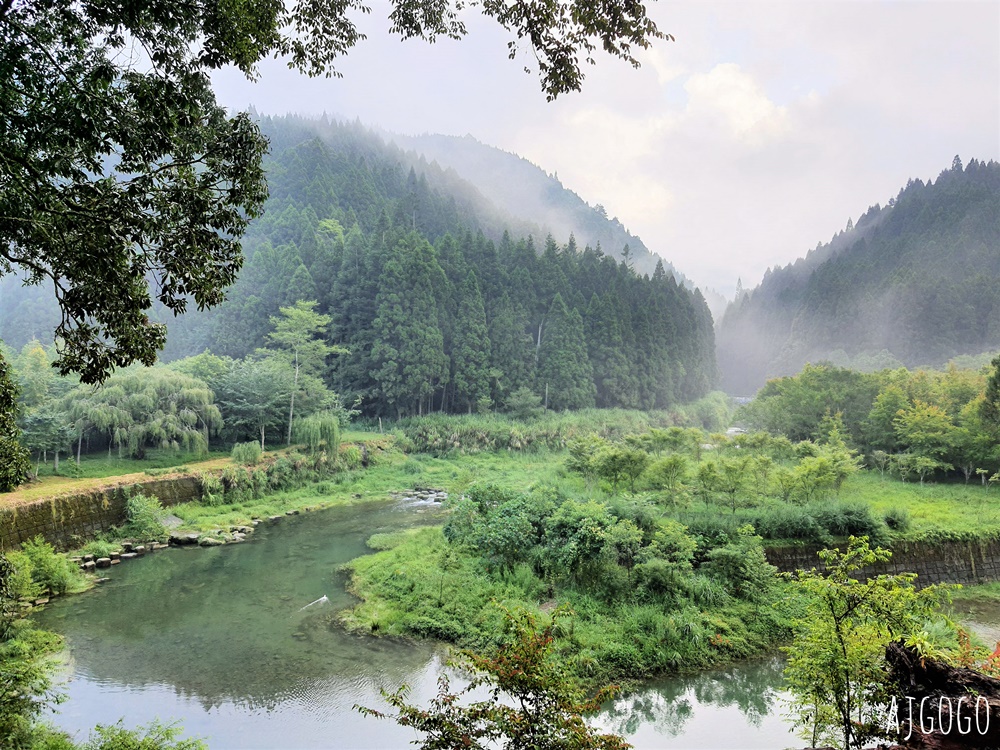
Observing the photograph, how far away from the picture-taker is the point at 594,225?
323ft

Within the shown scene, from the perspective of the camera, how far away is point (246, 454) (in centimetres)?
2030

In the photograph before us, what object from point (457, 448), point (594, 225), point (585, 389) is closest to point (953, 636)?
point (457, 448)

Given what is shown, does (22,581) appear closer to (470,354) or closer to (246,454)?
(246,454)

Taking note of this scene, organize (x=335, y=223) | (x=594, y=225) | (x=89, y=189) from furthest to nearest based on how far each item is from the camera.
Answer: (x=594, y=225)
(x=335, y=223)
(x=89, y=189)

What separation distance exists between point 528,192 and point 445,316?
70.4 meters

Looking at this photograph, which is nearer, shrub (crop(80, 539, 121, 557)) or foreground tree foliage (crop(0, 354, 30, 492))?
foreground tree foliage (crop(0, 354, 30, 492))

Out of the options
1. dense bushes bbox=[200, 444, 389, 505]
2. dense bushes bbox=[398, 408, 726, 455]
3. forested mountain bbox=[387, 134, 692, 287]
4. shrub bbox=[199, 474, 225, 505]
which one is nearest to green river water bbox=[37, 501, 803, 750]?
shrub bbox=[199, 474, 225, 505]

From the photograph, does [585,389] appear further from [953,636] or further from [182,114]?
[182,114]

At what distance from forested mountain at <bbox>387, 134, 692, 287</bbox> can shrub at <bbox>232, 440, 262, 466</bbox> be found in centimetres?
7454

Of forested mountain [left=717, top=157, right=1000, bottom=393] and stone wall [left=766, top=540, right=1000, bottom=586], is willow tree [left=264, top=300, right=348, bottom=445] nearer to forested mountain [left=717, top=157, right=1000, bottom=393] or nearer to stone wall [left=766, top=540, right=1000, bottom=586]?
stone wall [left=766, top=540, right=1000, bottom=586]

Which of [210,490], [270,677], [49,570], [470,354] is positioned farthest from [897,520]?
[470,354]

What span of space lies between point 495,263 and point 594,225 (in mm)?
62805

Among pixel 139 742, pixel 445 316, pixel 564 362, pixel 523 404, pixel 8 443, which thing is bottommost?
pixel 139 742

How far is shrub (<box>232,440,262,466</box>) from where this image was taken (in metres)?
20.2
